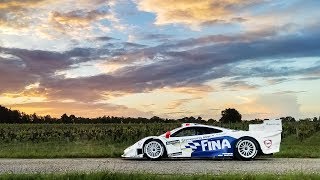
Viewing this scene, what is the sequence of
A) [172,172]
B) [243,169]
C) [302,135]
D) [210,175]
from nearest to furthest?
1. [210,175]
2. [172,172]
3. [243,169]
4. [302,135]

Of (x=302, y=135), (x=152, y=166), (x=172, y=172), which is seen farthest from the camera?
(x=302, y=135)

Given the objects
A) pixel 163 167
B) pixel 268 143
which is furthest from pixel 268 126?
pixel 163 167

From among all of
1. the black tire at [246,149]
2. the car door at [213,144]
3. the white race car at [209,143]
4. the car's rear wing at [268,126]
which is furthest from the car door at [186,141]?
the car's rear wing at [268,126]

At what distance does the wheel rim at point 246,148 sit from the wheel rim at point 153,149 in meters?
3.31

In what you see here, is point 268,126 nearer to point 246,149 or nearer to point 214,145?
point 246,149

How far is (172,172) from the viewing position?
682 inches

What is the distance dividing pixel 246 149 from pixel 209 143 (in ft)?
5.16

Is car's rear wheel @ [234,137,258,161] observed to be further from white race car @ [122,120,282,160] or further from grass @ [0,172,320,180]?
grass @ [0,172,320,180]

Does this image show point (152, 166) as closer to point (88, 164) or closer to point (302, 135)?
point (88, 164)

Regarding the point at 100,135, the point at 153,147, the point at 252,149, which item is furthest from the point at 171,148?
the point at 100,135

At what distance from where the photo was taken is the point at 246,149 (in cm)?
2258

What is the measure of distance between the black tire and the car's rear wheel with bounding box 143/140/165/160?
10.3 feet

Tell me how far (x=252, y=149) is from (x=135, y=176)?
8803mm

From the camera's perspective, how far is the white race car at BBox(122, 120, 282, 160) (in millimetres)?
22578
